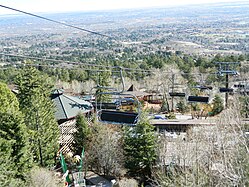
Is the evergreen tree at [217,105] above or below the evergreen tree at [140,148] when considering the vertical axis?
below

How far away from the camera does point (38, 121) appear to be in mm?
15117

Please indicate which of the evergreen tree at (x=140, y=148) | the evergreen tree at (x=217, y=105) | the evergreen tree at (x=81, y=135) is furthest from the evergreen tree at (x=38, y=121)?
the evergreen tree at (x=217, y=105)

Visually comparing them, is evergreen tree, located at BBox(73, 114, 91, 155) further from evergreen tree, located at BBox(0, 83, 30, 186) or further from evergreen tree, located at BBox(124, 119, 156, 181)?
evergreen tree, located at BBox(0, 83, 30, 186)

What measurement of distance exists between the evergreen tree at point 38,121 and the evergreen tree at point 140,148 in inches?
136

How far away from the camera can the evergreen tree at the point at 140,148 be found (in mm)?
14367

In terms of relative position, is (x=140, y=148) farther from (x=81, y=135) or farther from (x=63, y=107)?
(x=63, y=107)

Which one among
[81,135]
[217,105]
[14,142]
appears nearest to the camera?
[14,142]

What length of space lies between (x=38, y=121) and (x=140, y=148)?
4459 mm

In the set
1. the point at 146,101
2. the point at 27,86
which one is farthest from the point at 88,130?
the point at 146,101

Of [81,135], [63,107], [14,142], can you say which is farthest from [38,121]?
[63,107]

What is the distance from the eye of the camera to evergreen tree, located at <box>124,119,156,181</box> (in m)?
14.4

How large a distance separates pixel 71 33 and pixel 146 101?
78.1 m

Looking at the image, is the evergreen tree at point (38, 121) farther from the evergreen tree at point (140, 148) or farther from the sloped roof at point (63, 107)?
Result: the sloped roof at point (63, 107)

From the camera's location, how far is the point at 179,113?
90.0 ft
